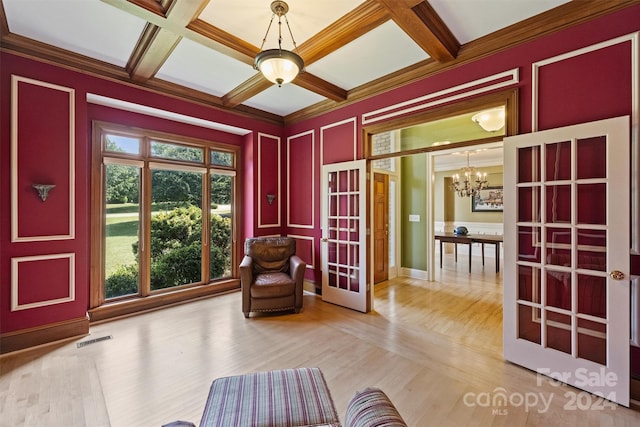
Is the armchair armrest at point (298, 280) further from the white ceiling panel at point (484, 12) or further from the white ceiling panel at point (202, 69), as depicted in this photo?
the white ceiling panel at point (484, 12)

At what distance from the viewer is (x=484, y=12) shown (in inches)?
91.8

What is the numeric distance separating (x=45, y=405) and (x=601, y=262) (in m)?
4.14

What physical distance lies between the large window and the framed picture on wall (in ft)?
22.6

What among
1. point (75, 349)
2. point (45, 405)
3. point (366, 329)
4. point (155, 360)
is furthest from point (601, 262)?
point (75, 349)

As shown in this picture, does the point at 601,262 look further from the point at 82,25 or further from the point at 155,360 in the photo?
the point at 82,25

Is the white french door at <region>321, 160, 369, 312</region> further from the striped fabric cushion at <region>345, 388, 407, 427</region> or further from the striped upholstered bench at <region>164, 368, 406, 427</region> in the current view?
the striped fabric cushion at <region>345, 388, 407, 427</region>

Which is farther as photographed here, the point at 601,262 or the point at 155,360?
the point at 155,360

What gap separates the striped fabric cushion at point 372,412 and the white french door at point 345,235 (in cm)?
271

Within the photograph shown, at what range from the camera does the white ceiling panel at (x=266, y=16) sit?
7.26 feet

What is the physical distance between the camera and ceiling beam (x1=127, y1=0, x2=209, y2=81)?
2.14m

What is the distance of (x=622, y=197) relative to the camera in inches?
77.2

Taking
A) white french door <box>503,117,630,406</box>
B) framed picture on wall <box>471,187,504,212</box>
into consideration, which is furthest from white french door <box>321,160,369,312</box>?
framed picture on wall <box>471,187,504,212</box>

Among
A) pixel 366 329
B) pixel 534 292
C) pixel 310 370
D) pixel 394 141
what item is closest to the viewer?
pixel 310 370

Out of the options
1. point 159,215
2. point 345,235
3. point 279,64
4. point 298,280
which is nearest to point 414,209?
point 345,235
